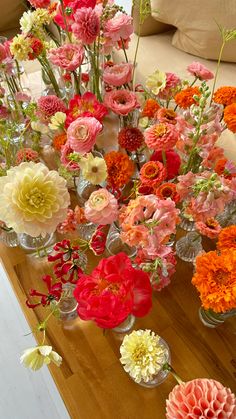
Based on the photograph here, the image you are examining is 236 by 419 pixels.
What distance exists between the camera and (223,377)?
687 mm

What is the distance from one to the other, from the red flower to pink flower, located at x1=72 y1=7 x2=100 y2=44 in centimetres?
45

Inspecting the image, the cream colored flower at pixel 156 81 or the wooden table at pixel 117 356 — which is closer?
the wooden table at pixel 117 356

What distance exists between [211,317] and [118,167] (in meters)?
0.37

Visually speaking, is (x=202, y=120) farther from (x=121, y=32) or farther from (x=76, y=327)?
(x=76, y=327)

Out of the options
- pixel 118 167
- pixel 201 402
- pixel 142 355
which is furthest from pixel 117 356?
pixel 118 167

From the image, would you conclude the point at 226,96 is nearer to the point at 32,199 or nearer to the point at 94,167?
the point at 94,167

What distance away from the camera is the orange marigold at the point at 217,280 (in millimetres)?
551

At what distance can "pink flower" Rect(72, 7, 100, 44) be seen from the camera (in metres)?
Result: 0.67

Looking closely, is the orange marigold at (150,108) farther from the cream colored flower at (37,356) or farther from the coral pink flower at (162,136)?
the cream colored flower at (37,356)

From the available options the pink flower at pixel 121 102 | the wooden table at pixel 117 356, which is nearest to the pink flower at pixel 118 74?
the pink flower at pixel 121 102

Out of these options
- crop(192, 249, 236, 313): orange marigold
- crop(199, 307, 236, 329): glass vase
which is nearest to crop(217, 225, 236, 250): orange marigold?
crop(192, 249, 236, 313): orange marigold

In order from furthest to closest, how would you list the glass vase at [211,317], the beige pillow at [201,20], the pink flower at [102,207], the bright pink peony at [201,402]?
the beige pillow at [201,20] → the glass vase at [211,317] → the pink flower at [102,207] → the bright pink peony at [201,402]

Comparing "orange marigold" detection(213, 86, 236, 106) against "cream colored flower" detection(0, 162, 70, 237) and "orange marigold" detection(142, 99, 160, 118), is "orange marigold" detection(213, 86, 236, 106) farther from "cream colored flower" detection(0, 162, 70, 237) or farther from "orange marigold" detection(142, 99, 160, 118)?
"cream colored flower" detection(0, 162, 70, 237)

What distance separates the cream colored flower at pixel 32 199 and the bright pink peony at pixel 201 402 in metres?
0.31
